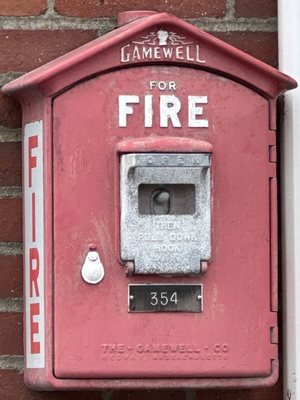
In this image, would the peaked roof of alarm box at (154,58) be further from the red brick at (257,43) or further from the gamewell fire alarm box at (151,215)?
the red brick at (257,43)

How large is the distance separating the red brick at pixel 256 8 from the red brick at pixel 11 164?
38 cm

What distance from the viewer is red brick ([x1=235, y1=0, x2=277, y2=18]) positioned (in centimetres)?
191

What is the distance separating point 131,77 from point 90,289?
29 centimetres

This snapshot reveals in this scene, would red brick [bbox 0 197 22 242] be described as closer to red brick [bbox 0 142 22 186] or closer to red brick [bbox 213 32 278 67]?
red brick [bbox 0 142 22 186]

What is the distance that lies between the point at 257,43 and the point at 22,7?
352 mm

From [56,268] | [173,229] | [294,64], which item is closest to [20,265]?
[56,268]

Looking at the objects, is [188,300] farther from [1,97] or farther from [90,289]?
[1,97]

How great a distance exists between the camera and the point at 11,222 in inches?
73.4

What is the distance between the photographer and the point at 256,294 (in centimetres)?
177

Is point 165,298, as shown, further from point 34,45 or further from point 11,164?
point 34,45

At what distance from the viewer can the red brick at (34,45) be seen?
6.16 ft

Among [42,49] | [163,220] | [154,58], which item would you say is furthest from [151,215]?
[42,49]

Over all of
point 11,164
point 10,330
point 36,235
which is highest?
point 11,164

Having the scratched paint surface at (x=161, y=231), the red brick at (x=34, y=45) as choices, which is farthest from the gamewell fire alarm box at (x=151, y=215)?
the red brick at (x=34, y=45)
